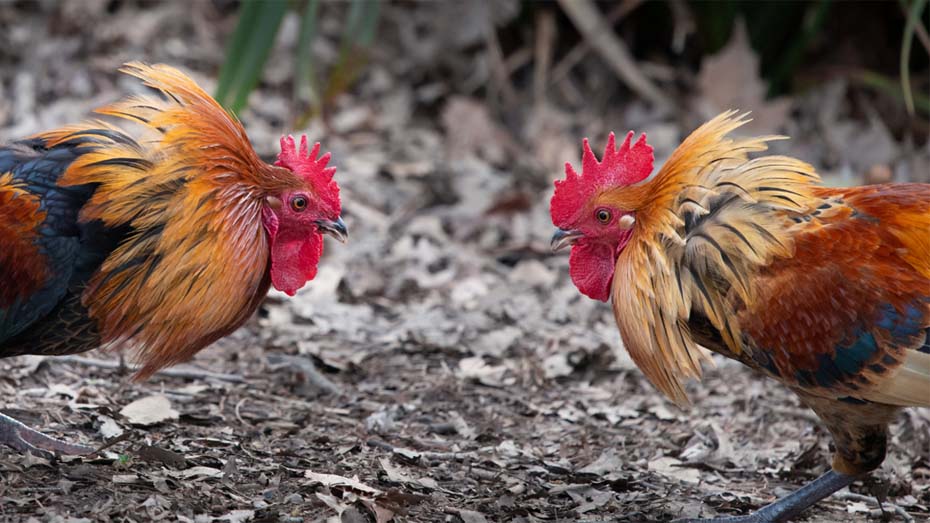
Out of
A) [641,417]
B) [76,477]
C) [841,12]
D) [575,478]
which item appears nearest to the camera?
[76,477]

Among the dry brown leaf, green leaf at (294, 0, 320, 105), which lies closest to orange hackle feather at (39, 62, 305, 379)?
green leaf at (294, 0, 320, 105)

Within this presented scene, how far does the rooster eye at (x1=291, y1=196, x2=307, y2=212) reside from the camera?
4.29 m

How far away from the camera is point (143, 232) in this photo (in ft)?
13.2

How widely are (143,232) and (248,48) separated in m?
3.64

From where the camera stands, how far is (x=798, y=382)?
398 centimetres

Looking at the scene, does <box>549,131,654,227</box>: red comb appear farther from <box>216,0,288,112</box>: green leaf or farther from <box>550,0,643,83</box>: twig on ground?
<box>550,0,643,83</box>: twig on ground

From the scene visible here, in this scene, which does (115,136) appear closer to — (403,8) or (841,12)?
(403,8)

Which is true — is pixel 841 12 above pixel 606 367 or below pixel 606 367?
above

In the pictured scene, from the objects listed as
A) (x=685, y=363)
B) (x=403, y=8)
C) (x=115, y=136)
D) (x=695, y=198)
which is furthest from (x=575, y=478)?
(x=403, y=8)

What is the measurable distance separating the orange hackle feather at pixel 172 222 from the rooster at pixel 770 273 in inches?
49.2

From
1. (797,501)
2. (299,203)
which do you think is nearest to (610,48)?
(299,203)

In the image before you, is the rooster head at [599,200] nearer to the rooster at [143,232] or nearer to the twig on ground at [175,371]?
the rooster at [143,232]

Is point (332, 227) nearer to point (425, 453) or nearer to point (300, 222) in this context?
point (300, 222)

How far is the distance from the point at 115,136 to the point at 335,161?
157 inches
